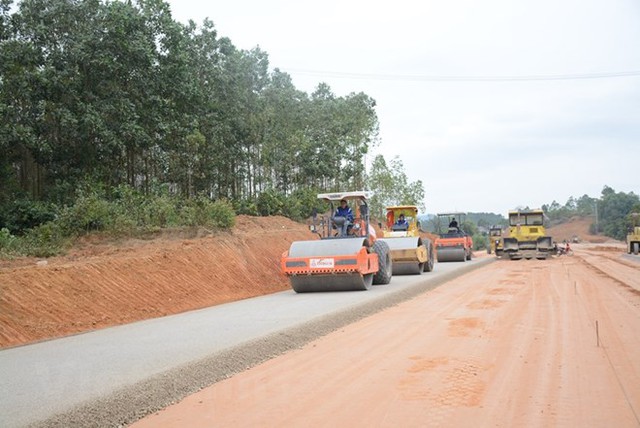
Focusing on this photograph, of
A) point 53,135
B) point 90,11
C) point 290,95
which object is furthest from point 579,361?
point 290,95

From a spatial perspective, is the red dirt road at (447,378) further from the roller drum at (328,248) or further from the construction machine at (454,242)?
the construction machine at (454,242)

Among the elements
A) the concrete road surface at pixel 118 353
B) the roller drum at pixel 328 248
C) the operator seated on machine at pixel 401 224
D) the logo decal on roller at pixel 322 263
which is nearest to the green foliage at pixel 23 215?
the roller drum at pixel 328 248

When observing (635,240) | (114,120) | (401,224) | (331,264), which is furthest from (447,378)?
(635,240)

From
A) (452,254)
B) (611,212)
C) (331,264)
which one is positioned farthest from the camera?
(611,212)

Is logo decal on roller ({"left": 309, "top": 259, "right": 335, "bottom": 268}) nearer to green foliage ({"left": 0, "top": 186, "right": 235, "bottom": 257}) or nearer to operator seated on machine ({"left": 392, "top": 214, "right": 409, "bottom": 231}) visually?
green foliage ({"left": 0, "top": 186, "right": 235, "bottom": 257})

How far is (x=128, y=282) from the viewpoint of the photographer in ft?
45.5

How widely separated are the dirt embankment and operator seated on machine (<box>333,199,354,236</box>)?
3.18 metres

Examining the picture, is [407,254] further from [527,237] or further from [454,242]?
[527,237]

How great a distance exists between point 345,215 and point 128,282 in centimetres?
656

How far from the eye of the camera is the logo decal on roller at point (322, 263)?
14.9 m

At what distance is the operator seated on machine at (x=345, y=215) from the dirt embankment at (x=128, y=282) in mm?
3176

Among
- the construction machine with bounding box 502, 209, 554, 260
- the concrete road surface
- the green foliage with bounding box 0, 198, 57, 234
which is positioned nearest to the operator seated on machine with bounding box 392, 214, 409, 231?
the construction machine with bounding box 502, 209, 554, 260

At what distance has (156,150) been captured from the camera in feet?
94.1

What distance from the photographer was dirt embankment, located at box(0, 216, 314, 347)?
36.2ft
